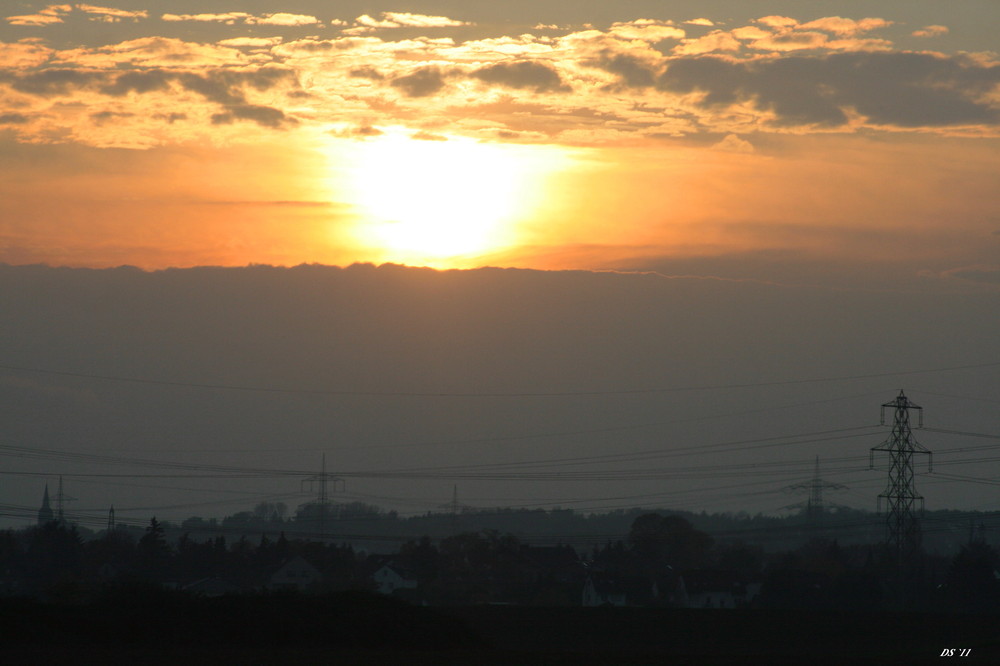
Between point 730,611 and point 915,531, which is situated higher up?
point 915,531

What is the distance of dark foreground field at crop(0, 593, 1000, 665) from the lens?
149ft

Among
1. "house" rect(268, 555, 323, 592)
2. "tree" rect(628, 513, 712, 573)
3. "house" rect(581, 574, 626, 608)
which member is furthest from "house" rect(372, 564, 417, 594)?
"tree" rect(628, 513, 712, 573)

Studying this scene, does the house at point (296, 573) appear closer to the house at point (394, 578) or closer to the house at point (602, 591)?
the house at point (394, 578)

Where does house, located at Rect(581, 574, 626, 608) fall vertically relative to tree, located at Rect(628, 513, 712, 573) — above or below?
below

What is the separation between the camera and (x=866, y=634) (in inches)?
2410

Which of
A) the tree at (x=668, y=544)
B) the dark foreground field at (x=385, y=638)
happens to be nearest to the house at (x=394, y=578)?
the tree at (x=668, y=544)

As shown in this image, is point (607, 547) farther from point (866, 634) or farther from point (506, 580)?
point (866, 634)

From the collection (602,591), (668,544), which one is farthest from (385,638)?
(668,544)

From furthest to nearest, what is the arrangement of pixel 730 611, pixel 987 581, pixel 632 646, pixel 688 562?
pixel 688 562
pixel 987 581
pixel 730 611
pixel 632 646

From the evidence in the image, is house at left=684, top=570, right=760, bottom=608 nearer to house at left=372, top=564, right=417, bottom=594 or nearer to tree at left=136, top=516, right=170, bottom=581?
house at left=372, top=564, right=417, bottom=594

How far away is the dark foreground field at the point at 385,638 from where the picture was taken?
45312mm

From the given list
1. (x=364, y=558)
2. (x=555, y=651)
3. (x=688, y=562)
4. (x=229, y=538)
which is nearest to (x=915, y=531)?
(x=555, y=651)

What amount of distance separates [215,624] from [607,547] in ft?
250

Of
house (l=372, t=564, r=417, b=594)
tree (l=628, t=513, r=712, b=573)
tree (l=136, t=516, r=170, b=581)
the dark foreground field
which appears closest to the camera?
the dark foreground field
